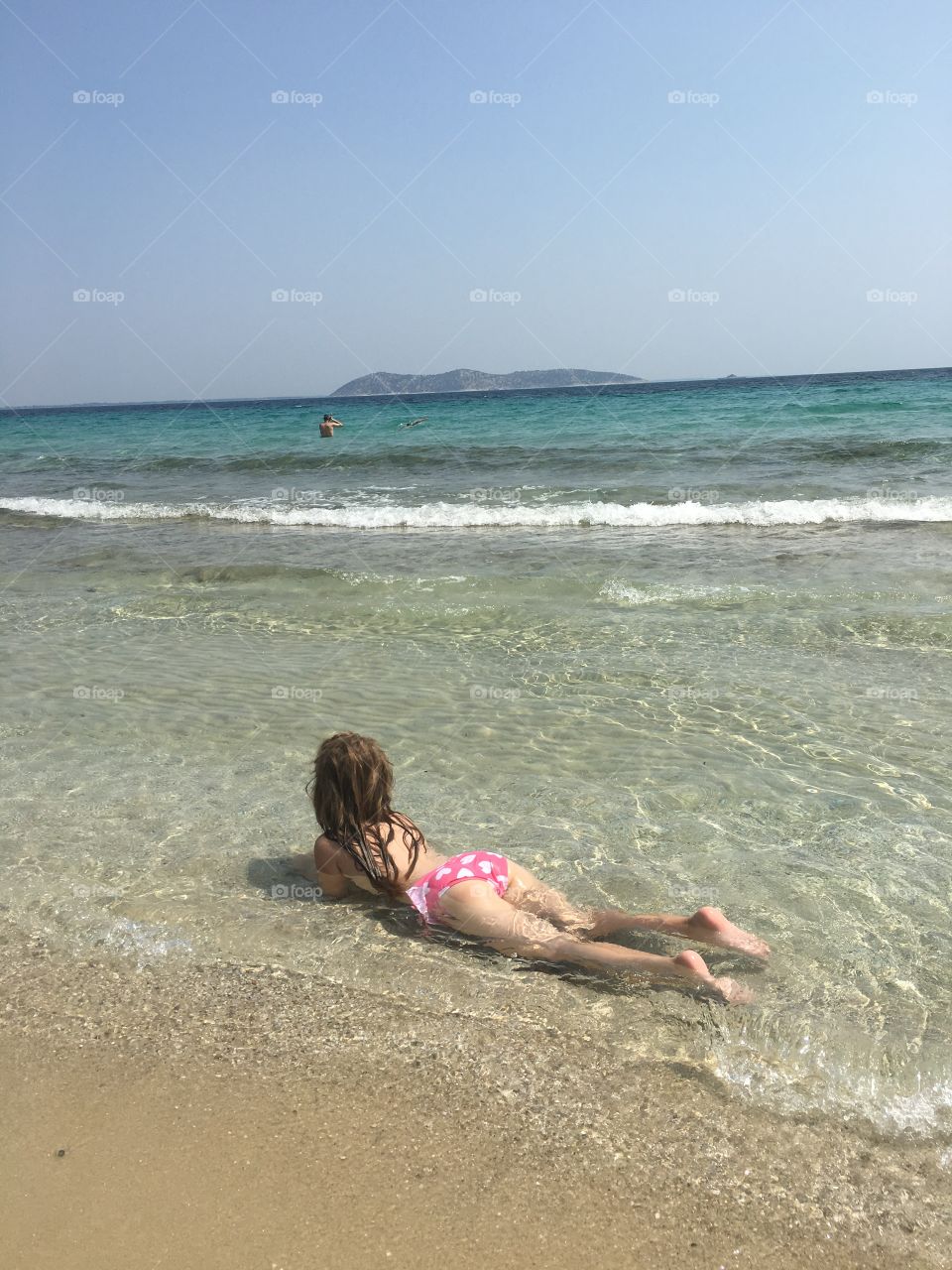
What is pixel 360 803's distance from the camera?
12.9 ft

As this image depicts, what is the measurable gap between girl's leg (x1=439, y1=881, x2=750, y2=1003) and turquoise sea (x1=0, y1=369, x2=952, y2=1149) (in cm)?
9

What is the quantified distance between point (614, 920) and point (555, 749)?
1927mm

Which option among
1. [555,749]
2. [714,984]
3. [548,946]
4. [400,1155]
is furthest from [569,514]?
[400,1155]

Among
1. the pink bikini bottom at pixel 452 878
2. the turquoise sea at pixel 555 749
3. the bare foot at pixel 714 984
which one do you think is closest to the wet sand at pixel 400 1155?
the turquoise sea at pixel 555 749

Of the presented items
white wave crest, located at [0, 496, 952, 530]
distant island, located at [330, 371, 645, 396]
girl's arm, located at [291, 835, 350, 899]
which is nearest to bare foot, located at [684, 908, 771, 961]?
girl's arm, located at [291, 835, 350, 899]

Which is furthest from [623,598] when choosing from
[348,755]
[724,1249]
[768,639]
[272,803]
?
[724,1249]

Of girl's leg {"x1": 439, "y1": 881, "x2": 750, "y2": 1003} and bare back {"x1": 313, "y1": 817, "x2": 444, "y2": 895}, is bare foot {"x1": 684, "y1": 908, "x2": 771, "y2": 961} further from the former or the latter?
bare back {"x1": 313, "y1": 817, "x2": 444, "y2": 895}

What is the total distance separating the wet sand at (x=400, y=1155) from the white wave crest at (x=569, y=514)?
12.2 metres

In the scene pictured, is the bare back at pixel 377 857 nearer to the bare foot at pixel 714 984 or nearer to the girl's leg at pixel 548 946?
the girl's leg at pixel 548 946

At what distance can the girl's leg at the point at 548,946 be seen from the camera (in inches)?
130

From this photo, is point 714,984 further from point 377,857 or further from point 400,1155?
point 377,857

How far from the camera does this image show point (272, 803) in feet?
16.5

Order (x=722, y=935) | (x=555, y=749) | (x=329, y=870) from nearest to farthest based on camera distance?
(x=722, y=935) → (x=329, y=870) → (x=555, y=749)

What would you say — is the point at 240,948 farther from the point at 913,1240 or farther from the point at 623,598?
the point at 623,598
